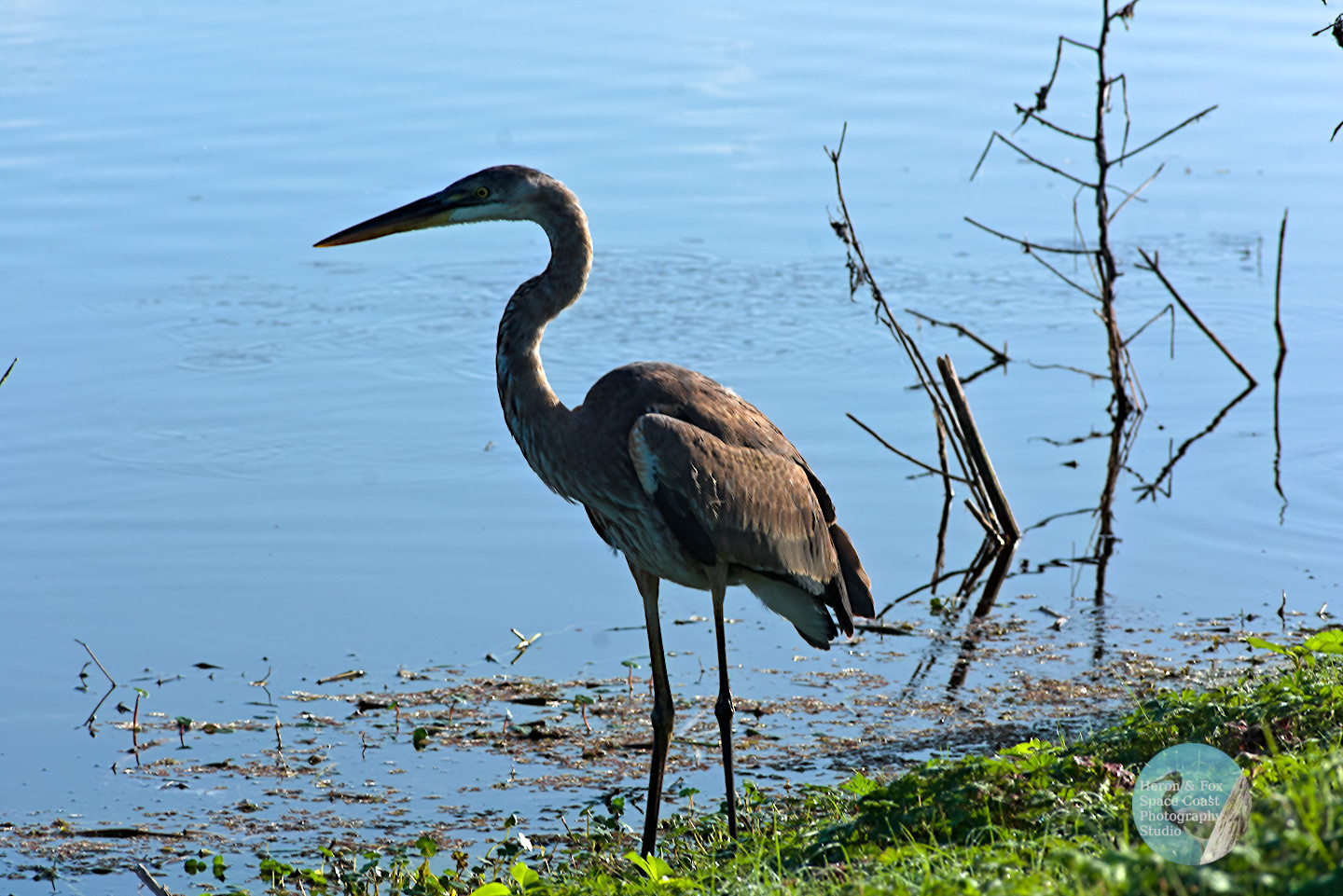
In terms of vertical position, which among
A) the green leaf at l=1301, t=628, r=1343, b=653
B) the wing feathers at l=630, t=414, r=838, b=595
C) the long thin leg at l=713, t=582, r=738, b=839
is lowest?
the long thin leg at l=713, t=582, r=738, b=839

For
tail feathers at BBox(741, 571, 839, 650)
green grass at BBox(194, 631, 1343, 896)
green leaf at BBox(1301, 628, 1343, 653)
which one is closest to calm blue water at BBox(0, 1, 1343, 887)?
tail feathers at BBox(741, 571, 839, 650)

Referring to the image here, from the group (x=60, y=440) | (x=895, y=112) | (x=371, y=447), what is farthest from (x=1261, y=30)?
(x=60, y=440)

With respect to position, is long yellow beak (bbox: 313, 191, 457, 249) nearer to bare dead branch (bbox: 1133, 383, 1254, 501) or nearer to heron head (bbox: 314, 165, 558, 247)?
heron head (bbox: 314, 165, 558, 247)

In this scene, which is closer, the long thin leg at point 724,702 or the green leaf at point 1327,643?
the green leaf at point 1327,643

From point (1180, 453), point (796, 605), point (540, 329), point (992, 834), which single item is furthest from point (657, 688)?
point (1180, 453)

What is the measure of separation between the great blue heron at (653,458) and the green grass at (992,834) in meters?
0.35

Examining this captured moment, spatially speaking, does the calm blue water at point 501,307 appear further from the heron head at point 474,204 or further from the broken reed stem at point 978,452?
the heron head at point 474,204

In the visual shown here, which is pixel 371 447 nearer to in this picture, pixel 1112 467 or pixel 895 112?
pixel 1112 467

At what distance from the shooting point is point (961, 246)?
12125 millimetres

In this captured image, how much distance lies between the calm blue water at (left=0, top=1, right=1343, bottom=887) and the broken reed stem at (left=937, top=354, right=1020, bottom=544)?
228 millimetres

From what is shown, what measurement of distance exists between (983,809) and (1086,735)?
1.16m

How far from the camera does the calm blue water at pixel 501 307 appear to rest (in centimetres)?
721

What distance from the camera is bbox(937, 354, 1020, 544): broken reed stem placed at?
25.8 ft

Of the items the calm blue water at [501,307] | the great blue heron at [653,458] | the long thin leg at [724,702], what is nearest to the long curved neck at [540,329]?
the great blue heron at [653,458]
